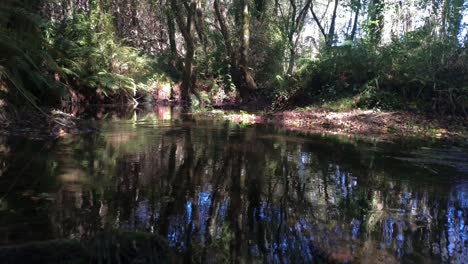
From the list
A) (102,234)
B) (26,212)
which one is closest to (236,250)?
(102,234)

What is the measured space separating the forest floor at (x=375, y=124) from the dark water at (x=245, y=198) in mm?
2534

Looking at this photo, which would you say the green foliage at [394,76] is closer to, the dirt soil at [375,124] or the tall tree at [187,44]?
the dirt soil at [375,124]

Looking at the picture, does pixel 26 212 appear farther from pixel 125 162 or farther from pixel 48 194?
pixel 125 162

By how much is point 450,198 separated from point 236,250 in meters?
3.03

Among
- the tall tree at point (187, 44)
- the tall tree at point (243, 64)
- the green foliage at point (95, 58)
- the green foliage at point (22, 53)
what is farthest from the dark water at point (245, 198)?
the tall tree at point (187, 44)

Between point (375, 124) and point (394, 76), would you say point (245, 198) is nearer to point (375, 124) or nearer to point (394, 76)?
point (375, 124)

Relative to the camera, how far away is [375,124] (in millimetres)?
12047

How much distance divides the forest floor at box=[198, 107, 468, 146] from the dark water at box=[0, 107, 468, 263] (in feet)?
8.31

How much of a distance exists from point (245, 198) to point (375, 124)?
8.06m

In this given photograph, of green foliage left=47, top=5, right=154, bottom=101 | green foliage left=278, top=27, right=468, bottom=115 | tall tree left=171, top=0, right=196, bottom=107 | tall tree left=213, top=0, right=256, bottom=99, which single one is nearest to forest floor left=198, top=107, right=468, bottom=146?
green foliage left=278, top=27, right=468, bottom=115

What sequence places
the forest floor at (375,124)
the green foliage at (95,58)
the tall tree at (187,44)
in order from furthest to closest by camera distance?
the tall tree at (187,44) < the green foliage at (95,58) < the forest floor at (375,124)

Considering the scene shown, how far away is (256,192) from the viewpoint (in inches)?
204

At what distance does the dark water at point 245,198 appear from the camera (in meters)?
3.69

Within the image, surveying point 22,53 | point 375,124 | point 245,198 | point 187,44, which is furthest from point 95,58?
point 245,198
